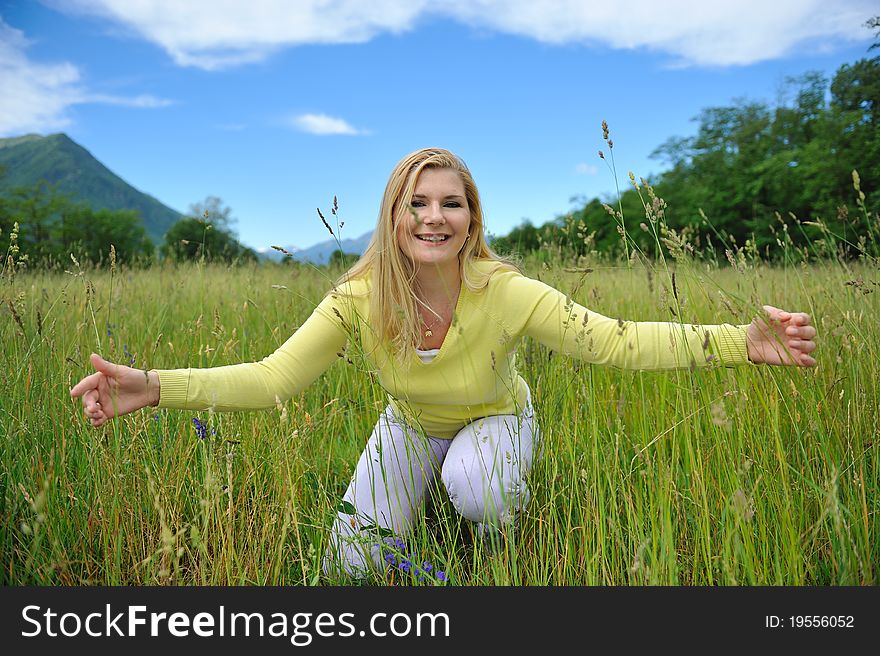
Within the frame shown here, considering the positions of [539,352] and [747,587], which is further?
[539,352]

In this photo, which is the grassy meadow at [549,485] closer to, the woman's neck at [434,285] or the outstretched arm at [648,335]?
the outstretched arm at [648,335]

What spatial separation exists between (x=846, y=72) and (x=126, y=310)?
52.7 ft

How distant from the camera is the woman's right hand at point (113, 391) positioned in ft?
5.10

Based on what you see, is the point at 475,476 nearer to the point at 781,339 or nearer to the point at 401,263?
the point at 401,263

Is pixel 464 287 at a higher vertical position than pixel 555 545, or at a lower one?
higher

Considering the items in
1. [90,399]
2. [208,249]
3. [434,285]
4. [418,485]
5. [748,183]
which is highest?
[748,183]

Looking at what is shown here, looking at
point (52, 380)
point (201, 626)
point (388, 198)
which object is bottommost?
point (201, 626)

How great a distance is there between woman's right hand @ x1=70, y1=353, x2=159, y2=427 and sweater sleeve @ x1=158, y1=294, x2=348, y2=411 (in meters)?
0.04

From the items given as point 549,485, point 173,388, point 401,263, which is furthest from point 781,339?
point 173,388

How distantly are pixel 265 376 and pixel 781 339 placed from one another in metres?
1.48

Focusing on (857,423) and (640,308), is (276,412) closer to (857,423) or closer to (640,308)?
(857,423)

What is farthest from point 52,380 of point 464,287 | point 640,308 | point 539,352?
point 640,308

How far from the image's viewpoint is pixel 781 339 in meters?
1.64

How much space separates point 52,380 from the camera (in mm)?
2209
